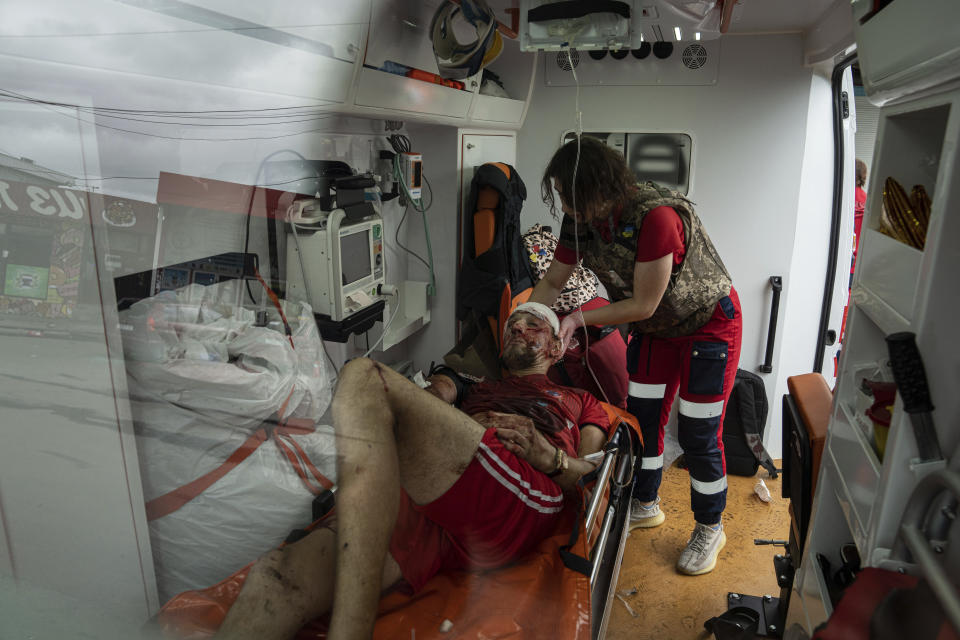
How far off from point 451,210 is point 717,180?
5.20 ft

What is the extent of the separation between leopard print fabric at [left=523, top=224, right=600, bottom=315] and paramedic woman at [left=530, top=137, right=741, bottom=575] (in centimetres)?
42

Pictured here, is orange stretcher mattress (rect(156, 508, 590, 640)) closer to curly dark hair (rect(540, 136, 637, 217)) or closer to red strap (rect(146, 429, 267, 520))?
red strap (rect(146, 429, 267, 520))

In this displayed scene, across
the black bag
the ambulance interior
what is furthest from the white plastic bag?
the black bag

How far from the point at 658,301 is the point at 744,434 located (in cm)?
158

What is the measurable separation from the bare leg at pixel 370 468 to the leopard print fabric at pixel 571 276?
61.2 inches

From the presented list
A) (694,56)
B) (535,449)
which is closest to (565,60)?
(694,56)

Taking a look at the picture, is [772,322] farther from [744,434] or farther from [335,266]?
[335,266]

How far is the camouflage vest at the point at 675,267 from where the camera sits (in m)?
2.32

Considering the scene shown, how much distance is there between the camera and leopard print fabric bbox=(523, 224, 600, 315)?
10.5 ft

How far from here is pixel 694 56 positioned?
11.8 feet

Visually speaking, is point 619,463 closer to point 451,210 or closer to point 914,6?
point 914,6

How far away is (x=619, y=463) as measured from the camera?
2.21 meters

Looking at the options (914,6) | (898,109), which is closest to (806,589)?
(898,109)

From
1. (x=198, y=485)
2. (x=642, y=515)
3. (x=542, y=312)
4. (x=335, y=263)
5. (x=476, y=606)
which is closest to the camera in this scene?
(x=198, y=485)
